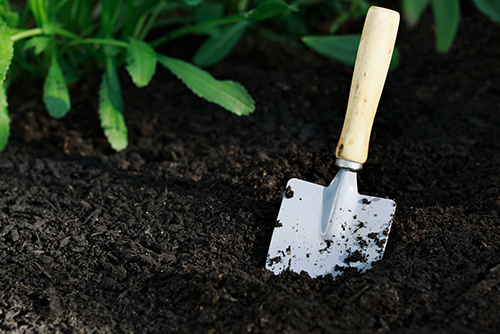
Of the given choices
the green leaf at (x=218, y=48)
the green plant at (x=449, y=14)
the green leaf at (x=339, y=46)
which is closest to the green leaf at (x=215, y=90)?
the green leaf at (x=218, y=48)

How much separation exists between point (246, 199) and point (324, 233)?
11.0 inches

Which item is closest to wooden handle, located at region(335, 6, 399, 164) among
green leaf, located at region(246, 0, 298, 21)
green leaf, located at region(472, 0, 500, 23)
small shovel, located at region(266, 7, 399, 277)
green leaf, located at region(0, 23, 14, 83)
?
small shovel, located at region(266, 7, 399, 277)

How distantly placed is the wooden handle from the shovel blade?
0.47 feet

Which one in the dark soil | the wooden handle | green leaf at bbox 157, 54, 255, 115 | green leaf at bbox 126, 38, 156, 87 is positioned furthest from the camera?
green leaf at bbox 157, 54, 255, 115

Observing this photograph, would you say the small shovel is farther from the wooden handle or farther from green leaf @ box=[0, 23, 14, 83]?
green leaf @ box=[0, 23, 14, 83]

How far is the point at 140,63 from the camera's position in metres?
1.54

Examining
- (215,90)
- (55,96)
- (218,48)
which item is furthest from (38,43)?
(218,48)

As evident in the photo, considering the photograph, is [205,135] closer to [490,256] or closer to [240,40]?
[240,40]

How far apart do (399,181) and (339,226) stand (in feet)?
1.18

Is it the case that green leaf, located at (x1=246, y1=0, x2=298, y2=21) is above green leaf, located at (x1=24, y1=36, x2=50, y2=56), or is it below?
above

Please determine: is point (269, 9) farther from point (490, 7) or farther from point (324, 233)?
point (490, 7)

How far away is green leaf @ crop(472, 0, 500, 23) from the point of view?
76.5 inches

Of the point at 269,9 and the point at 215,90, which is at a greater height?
the point at 269,9

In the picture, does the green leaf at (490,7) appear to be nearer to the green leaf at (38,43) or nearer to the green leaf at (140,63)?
the green leaf at (140,63)
